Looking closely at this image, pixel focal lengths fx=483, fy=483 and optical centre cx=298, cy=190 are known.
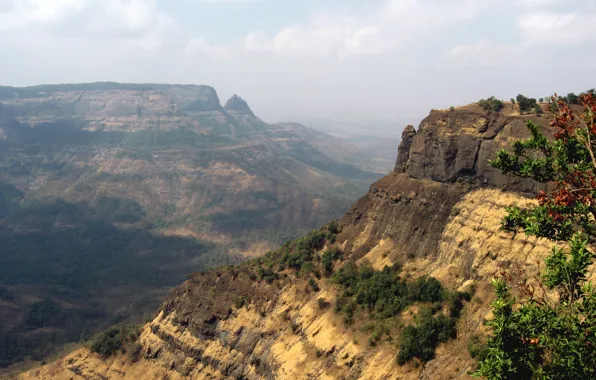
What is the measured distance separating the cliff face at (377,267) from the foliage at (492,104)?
1537mm

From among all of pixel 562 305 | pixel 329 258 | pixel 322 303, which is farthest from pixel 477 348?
pixel 329 258

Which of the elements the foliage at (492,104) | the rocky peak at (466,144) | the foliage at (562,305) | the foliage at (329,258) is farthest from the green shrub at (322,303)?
the foliage at (562,305)

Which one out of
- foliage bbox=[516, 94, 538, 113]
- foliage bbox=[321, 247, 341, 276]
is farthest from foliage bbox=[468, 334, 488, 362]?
foliage bbox=[516, 94, 538, 113]

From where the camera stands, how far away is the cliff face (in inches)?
1673

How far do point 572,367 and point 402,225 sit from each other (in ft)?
129

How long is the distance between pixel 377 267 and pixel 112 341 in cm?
4049

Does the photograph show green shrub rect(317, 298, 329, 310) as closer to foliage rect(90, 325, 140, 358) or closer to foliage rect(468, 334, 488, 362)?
foliage rect(468, 334, 488, 362)

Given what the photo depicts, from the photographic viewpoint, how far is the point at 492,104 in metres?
53.0

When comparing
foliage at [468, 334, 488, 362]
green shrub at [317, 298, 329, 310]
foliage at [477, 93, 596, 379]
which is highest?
foliage at [477, 93, 596, 379]

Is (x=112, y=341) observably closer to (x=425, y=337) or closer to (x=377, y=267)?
(x=377, y=267)

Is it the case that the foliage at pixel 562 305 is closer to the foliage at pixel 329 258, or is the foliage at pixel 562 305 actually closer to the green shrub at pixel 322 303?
the green shrub at pixel 322 303

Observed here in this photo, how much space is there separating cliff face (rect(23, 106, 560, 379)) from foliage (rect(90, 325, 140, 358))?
130cm

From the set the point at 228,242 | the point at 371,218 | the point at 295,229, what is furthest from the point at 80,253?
the point at 371,218

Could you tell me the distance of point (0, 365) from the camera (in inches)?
3767
